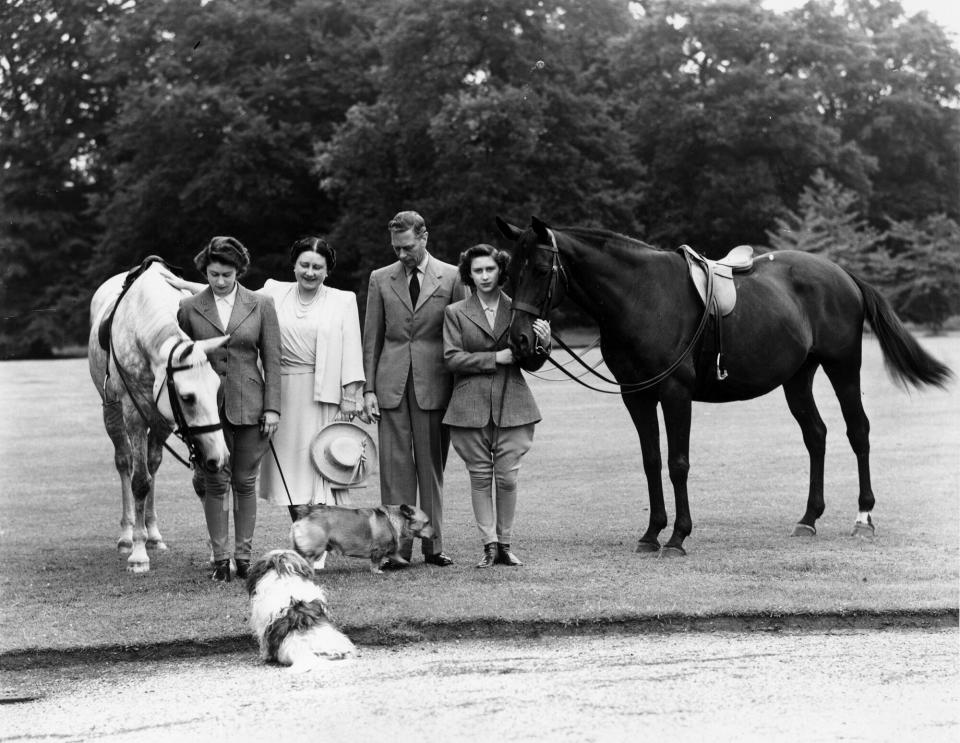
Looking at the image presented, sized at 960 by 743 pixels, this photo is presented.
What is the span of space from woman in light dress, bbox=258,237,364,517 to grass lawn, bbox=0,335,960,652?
29.4 inches

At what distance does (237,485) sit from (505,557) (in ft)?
6.18

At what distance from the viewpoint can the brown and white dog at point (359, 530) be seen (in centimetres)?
820

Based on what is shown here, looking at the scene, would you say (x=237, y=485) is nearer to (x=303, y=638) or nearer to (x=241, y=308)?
(x=241, y=308)

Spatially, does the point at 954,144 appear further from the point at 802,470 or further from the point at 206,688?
the point at 206,688

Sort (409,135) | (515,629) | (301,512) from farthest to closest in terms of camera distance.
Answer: (409,135) < (301,512) < (515,629)

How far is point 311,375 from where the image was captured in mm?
8797

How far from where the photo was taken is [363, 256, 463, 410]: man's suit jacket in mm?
8734

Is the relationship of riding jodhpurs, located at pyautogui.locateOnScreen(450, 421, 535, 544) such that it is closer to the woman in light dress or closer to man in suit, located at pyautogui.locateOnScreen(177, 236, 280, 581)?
the woman in light dress

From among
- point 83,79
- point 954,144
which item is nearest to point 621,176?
point 954,144

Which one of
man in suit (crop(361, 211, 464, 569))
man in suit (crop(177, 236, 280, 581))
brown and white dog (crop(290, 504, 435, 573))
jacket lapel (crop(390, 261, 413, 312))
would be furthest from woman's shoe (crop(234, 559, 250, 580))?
jacket lapel (crop(390, 261, 413, 312))

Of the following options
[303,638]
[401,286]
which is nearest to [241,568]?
[401,286]

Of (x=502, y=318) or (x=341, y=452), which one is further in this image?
(x=502, y=318)

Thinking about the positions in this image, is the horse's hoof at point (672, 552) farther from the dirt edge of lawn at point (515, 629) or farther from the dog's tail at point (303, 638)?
the dog's tail at point (303, 638)

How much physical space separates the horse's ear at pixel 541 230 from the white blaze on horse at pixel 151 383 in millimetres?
2215
